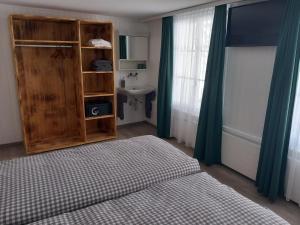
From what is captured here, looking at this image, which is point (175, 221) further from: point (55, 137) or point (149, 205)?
point (55, 137)

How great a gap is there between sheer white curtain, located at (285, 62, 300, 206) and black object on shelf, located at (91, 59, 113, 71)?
8.87ft

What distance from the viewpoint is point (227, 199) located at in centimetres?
144

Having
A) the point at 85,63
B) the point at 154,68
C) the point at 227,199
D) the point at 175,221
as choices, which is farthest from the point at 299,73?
the point at 85,63

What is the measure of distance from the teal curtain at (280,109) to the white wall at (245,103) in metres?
0.21

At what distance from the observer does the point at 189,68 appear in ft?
11.5

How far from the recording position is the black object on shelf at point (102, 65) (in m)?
3.67

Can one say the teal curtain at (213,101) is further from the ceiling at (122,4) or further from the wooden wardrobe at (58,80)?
the wooden wardrobe at (58,80)

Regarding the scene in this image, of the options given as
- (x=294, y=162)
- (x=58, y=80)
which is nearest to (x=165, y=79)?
(x=58, y=80)

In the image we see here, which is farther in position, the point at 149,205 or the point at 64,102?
the point at 64,102

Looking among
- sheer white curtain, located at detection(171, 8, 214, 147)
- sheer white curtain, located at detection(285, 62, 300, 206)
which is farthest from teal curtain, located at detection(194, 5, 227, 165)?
sheer white curtain, located at detection(285, 62, 300, 206)

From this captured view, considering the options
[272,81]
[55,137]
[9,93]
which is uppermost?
[272,81]

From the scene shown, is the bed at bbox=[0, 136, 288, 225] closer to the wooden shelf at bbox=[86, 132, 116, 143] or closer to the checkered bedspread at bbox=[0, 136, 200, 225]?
the checkered bedspread at bbox=[0, 136, 200, 225]

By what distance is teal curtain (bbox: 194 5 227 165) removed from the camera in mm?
2783

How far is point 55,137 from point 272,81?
3423 millimetres
